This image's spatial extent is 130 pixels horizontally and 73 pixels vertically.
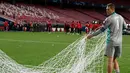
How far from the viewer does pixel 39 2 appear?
69.0 m

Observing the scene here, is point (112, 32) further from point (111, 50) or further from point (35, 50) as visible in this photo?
point (35, 50)

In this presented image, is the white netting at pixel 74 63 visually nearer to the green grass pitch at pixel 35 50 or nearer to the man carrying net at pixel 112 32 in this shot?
the man carrying net at pixel 112 32

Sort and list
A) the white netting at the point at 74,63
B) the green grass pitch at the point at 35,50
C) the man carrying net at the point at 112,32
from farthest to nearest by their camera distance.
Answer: the green grass pitch at the point at 35,50 < the man carrying net at the point at 112,32 < the white netting at the point at 74,63

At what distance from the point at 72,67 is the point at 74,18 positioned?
55.6 metres

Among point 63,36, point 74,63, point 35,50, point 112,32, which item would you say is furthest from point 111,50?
point 63,36

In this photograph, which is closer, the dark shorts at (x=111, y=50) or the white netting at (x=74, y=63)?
the white netting at (x=74, y=63)

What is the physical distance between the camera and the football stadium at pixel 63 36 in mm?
10906

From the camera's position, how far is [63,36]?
3969 centimetres

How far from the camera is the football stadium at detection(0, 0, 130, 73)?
10906mm

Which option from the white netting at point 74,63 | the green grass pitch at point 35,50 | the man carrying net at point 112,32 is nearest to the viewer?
the white netting at point 74,63

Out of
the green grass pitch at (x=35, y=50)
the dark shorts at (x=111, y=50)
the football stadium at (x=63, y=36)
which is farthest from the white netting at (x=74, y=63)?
the green grass pitch at (x=35, y=50)

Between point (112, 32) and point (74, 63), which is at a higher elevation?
point (112, 32)

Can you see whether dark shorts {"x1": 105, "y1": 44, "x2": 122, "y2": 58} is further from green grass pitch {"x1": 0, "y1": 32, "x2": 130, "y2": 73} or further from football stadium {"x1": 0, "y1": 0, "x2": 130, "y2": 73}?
green grass pitch {"x1": 0, "y1": 32, "x2": 130, "y2": 73}

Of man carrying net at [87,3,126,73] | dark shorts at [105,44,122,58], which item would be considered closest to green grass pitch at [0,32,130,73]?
dark shorts at [105,44,122,58]
